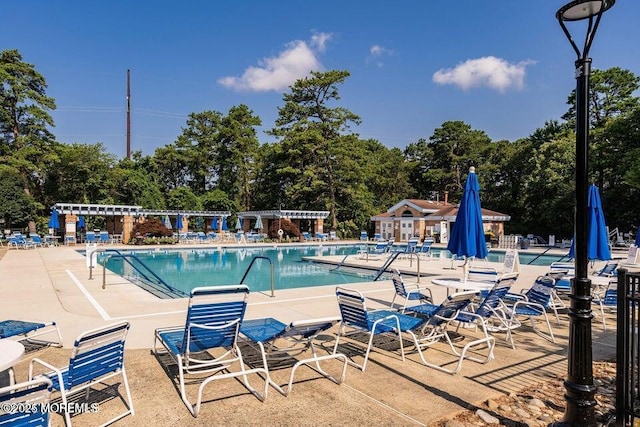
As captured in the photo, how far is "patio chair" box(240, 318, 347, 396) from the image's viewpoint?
372 centimetres

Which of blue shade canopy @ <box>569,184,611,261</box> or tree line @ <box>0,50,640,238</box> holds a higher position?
tree line @ <box>0,50,640,238</box>

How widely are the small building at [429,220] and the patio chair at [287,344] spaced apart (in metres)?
26.1

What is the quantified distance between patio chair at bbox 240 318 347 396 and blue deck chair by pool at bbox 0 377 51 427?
177 centimetres

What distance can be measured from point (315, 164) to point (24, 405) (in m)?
35.2

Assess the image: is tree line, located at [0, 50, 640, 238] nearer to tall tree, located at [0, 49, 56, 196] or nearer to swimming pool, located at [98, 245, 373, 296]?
tall tree, located at [0, 49, 56, 196]

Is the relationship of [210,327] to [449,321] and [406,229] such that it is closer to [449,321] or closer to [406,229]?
[449,321]

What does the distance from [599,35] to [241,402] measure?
149 inches

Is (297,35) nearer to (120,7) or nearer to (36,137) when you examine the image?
(120,7)

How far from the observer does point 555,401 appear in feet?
11.6

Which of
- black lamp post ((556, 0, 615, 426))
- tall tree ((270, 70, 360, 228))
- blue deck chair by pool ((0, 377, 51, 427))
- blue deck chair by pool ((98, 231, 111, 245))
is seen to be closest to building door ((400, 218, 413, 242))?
tall tree ((270, 70, 360, 228))

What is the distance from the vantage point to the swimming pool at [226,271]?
1344cm

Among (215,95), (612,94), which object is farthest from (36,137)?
(612,94)

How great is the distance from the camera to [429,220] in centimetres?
3155

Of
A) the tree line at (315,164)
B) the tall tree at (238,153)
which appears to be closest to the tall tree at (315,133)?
the tree line at (315,164)
